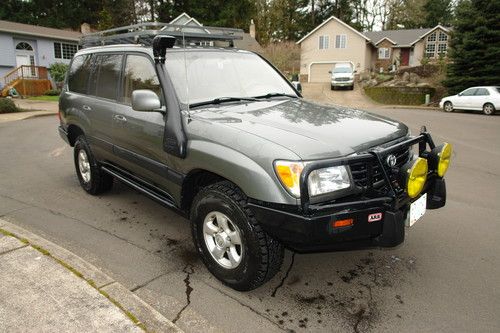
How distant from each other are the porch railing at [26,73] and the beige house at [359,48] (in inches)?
1055

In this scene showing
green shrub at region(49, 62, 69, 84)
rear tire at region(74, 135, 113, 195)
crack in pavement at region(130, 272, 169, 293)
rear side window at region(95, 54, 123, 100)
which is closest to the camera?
crack in pavement at region(130, 272, 169, 293)

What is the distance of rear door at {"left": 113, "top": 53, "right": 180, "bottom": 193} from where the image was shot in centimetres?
382

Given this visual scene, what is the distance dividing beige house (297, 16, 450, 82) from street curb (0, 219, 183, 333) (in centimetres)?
4385

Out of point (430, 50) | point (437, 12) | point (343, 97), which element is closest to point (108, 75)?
point (343, 97)

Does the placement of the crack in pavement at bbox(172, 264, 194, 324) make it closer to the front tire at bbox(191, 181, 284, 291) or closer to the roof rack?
the front tire at bbox(191, 181, 284, 291)

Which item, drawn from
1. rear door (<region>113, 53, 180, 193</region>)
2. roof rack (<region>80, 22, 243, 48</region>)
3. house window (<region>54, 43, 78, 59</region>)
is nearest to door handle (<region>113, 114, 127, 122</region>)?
rear door (<region>113, 53, 180, 193</region>)

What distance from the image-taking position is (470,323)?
291cm

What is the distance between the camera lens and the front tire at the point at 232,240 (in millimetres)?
2986

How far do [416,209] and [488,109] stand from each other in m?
19.9

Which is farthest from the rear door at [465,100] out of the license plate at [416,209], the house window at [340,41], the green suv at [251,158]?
the house window at [340,41]

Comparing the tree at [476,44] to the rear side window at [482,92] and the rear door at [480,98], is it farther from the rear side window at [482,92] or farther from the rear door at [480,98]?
the rear door at [480,98]

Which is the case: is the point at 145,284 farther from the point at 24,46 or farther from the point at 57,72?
the point at 24,46

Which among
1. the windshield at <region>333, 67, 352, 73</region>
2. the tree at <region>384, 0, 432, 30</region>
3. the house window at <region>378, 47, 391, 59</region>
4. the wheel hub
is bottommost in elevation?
the wheel hub

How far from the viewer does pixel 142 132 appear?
13.2ft
